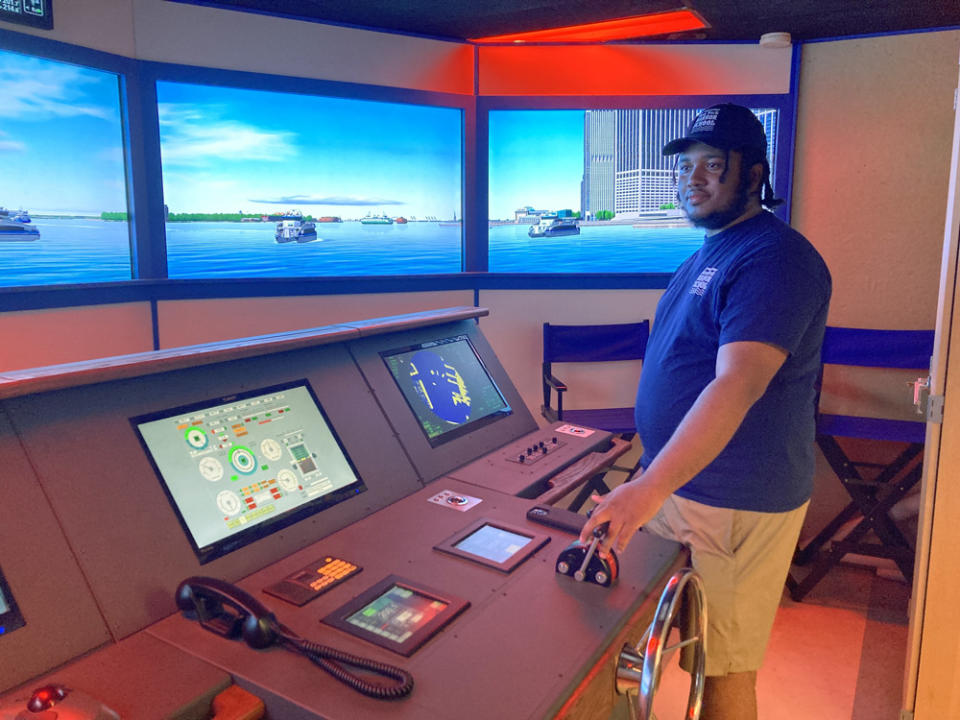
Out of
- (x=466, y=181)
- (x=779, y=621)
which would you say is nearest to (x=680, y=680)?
(x=779, y=621)

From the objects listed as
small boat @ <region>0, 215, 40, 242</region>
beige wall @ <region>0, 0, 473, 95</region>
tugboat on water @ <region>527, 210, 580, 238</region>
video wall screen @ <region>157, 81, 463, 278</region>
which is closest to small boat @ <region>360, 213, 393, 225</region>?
video wall screen @ <region>157, 81, 463, 278</region>

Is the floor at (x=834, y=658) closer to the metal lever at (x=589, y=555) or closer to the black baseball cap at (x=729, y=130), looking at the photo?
the metal lever at (x=589, y=555)

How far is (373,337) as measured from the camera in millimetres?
1832

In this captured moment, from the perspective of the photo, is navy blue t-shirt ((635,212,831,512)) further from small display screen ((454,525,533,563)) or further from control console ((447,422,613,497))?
small display screen ((454,525,533,563))

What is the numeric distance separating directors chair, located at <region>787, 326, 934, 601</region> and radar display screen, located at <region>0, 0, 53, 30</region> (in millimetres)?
3566

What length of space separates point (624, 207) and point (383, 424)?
2.69m

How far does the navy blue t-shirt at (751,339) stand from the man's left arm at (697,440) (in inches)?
1.9

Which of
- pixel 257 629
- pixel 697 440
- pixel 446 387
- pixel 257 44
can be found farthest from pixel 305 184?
pixel 257 629

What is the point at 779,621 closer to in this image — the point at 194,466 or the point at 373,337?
the point at 373,337

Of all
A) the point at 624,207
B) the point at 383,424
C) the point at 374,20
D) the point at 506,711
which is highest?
the point at 374,20

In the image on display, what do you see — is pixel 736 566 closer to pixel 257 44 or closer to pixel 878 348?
pixel 878 348

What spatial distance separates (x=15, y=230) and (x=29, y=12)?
0.80m

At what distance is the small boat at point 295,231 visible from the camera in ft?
11.6

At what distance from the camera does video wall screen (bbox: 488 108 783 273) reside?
386cm
